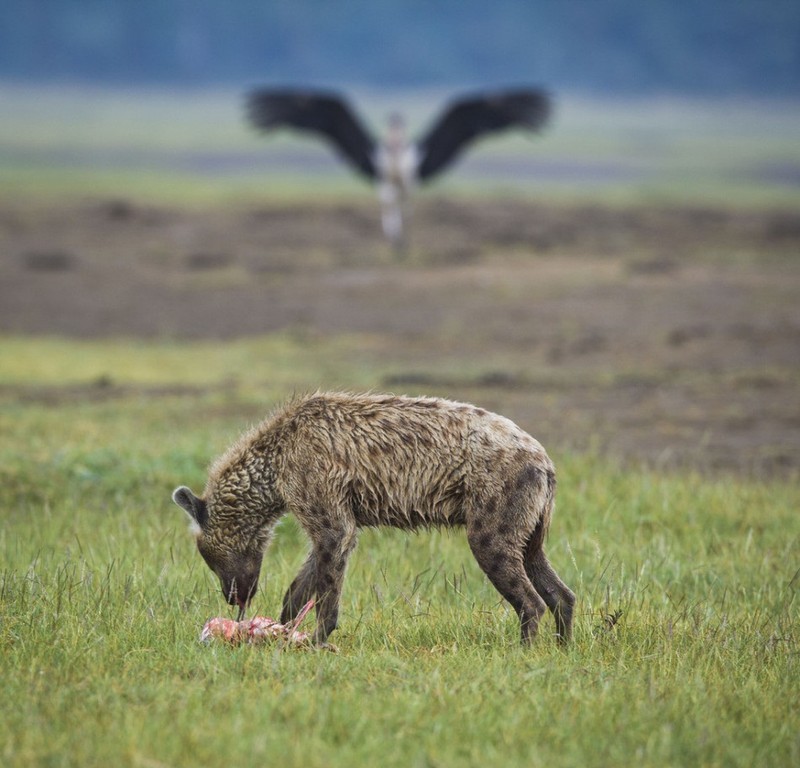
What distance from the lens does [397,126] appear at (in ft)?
84.1

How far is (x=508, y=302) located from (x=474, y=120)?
19.5ft

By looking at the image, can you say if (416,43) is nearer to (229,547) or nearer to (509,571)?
(229,547)

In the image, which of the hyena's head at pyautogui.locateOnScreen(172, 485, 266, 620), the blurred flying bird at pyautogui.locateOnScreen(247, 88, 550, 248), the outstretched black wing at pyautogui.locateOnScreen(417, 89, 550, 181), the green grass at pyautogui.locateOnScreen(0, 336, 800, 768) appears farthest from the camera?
the blurred flying bird at pyautogui.locateOnScreen(247, 88, 550, 248)

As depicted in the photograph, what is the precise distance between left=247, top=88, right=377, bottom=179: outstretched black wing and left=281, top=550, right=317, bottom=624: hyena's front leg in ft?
57.0

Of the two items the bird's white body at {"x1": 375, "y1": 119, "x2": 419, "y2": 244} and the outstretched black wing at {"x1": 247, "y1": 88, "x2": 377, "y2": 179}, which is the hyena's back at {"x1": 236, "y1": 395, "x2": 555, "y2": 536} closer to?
the outstretched black wing at {"x1": 247, "y1": 88, "x2": 377, "y2": 179}

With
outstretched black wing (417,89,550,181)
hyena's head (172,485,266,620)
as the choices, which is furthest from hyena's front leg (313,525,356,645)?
outstretched black wing (417,89,550,181)

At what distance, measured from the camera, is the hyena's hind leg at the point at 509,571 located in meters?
5.79

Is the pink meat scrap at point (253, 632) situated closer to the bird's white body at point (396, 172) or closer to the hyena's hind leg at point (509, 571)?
the hyena's hind leg at point (509, 571)

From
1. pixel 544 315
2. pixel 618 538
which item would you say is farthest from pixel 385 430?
pixel 544 315

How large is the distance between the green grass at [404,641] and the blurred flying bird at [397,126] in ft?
46.0

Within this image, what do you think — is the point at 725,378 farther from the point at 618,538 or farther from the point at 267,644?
the point at 267,644

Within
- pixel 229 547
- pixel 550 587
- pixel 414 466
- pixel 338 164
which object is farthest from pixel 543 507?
pixel 338 164

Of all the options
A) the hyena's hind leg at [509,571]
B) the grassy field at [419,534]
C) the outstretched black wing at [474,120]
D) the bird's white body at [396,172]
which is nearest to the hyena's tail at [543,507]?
the hyena's hind leg at [509,571]

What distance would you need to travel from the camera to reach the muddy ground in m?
12.2
